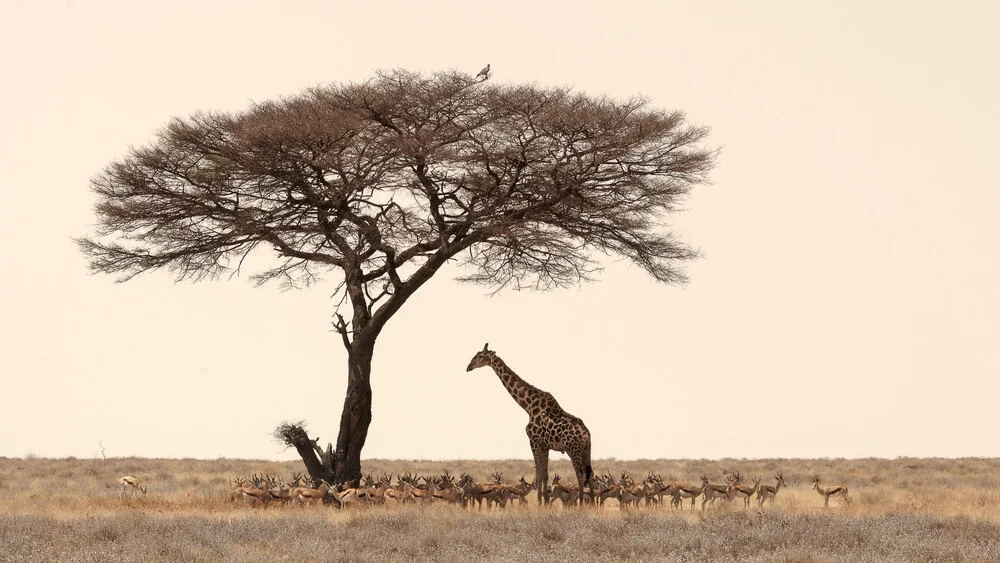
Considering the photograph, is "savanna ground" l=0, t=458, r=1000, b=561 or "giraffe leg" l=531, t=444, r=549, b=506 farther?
"giraffe leg" l=531, t=444, r=549, b=506

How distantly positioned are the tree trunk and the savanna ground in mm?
2338

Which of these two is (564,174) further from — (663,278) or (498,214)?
(663,278)

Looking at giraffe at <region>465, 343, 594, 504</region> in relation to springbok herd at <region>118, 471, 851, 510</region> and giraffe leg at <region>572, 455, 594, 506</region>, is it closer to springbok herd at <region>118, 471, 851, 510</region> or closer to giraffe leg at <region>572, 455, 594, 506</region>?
giraffe leg at <region>572, 455, 594, 506</region>

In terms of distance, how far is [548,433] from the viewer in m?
20.0

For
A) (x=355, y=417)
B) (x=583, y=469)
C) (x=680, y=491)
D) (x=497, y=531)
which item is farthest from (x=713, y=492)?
(x=355, y=417)

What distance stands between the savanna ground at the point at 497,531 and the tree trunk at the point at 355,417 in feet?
7.67

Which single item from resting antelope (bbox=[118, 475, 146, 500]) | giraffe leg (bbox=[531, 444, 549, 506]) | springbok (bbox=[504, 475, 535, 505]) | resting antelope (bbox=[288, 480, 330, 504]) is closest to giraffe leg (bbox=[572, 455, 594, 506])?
giraffe leg (bbox=[531, 444, 549, 506])

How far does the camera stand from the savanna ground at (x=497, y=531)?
13555mm

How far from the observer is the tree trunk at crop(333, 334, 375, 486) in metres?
22.3

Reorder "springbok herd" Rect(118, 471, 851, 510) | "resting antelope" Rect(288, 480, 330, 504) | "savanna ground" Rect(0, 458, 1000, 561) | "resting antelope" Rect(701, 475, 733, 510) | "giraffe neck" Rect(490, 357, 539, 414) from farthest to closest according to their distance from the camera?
"giraffe neck" Rect(490, 357, 539, 414) → "resting antelope" Rect(288, 480, 330, 504) → "resting antelope" Rect(701, 475, 733, 510) → "springbok herd" Rect(118, 471, 851, 510) → "savanna ground" Rect(0, 458, 1000, 561)

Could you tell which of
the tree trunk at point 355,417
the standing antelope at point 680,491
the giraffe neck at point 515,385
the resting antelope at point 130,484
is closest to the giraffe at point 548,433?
the giraffe neck at point 515,385

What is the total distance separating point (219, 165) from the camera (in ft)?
72.4

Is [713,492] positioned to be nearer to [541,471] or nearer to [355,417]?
[541,471]

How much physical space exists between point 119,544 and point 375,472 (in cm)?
1668
